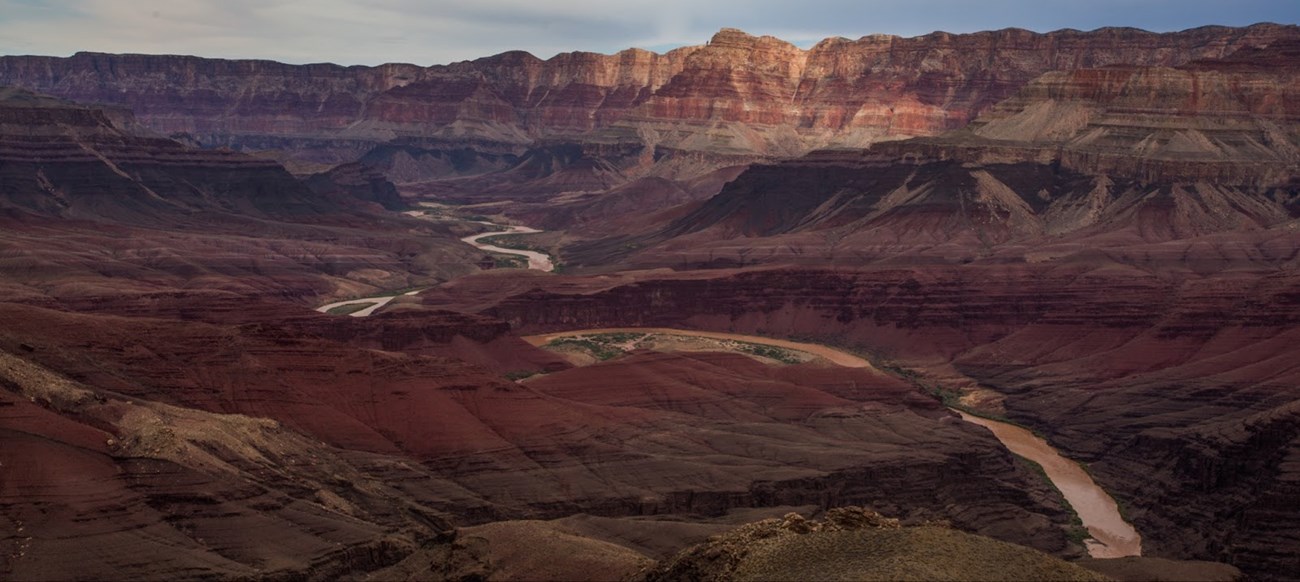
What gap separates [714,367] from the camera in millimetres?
94000

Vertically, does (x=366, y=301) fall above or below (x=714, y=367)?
below

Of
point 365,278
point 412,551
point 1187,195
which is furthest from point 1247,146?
point 412,551

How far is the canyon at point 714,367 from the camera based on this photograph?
53469 millimetres

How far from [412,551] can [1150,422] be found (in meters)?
49.1

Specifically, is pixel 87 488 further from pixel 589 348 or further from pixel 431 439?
A: pixel 589 348

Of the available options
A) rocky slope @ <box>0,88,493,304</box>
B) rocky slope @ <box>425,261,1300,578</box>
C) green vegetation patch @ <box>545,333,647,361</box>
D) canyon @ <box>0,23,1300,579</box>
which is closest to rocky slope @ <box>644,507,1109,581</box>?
canyon @ <box>0,23,1300,579</box>

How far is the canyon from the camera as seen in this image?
5347 centimetres

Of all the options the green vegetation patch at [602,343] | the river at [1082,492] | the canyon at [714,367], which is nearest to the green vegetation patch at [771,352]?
the canyon at [714,367]

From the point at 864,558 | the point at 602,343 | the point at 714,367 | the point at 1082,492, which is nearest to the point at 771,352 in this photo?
the point at 602,343

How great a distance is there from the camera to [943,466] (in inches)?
2879

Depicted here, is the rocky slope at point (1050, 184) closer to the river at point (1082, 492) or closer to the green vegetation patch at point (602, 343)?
the green vegetation patch at point (602, 343)

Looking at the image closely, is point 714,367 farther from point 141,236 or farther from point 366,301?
point 141,236

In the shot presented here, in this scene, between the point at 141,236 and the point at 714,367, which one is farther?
the point at 141,236

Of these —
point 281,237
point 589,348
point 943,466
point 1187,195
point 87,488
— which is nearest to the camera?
point 87,488
